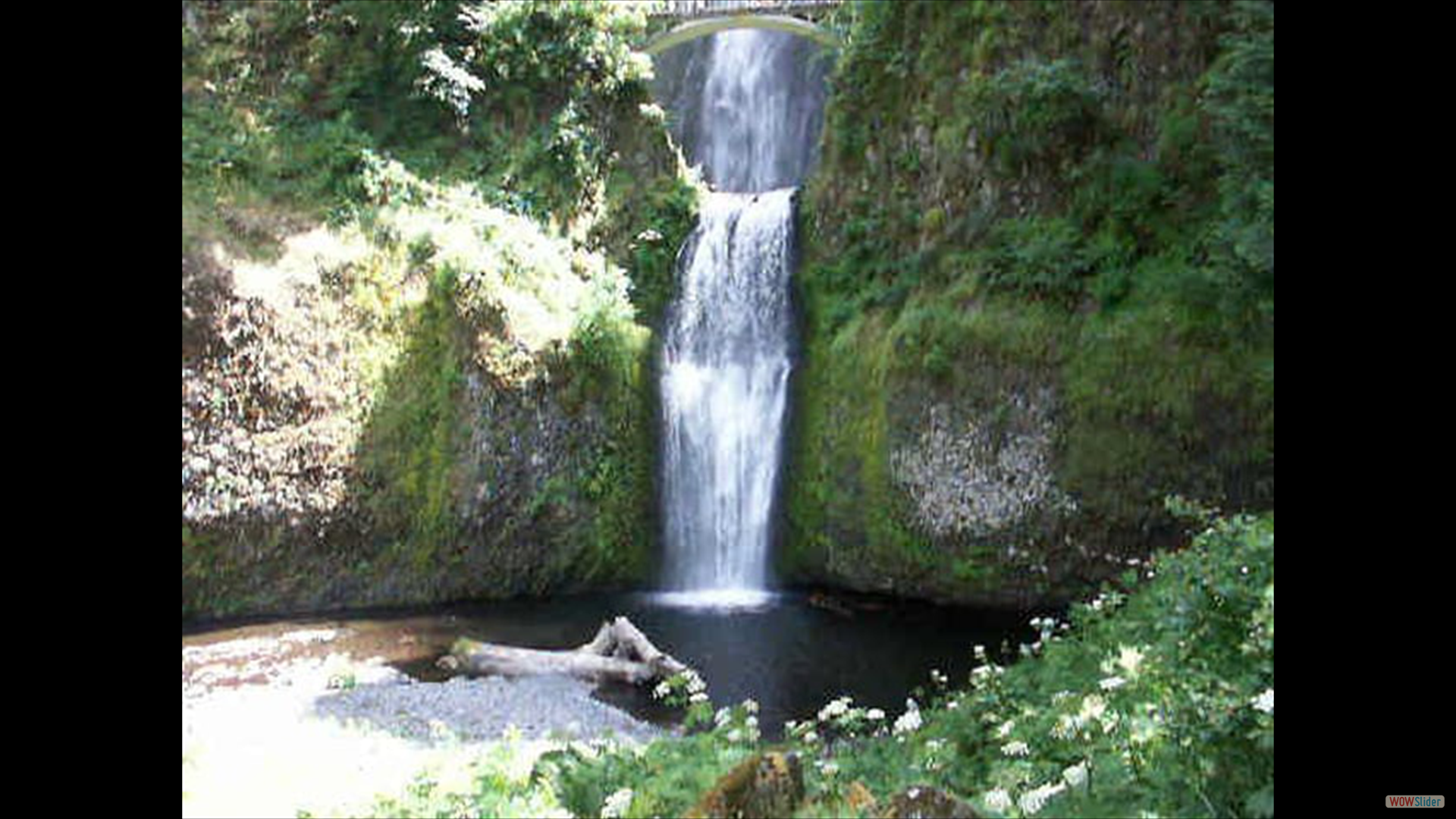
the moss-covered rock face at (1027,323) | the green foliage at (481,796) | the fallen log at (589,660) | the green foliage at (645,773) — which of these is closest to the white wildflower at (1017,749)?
the green foliage at (645,773)

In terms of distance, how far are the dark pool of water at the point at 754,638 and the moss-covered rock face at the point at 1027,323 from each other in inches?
35.0

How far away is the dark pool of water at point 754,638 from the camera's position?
9.99m

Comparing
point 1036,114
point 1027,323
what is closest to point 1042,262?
point 1027,323

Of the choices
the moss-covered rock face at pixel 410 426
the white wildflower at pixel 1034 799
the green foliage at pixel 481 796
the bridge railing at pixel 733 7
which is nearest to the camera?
the white wildflower at pixel 1034 799

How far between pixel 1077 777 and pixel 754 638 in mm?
8106

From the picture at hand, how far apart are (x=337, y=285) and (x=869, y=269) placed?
21.8 feet

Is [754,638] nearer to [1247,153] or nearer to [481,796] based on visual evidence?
[1247,153]

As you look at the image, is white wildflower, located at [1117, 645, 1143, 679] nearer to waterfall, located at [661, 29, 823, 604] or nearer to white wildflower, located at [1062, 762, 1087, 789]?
white wildflower, located at [1062, 762, 1087, 789]

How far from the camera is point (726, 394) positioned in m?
14.9

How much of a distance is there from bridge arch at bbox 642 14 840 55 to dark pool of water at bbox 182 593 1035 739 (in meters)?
8.84

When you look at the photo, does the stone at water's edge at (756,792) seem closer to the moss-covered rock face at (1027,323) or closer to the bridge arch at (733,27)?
the moss-covered rock face at (1027,323)
